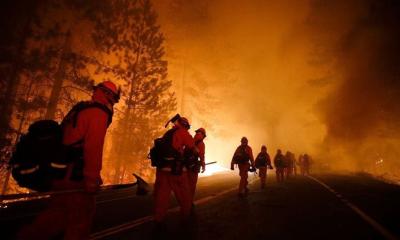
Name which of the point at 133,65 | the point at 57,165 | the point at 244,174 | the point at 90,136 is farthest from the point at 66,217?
the point at 133,65

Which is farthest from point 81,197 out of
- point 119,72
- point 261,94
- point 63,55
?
point 261,94

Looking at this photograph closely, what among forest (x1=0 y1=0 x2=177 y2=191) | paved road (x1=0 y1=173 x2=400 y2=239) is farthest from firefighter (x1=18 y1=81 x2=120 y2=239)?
forest (x1=0 y1=0 x2=177 y2=191)

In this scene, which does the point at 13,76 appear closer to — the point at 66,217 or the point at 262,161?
the point at 262,161

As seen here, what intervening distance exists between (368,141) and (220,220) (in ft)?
148

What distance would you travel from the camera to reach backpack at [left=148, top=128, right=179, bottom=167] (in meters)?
6.71

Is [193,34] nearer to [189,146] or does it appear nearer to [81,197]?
[189,146]

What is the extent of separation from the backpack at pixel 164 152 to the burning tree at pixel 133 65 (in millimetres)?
17366

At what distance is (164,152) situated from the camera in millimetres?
6816

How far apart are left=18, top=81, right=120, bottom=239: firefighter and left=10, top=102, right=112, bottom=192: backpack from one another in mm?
81

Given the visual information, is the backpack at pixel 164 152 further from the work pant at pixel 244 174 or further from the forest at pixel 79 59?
the forest at pixel 79 59

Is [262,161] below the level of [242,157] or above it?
above

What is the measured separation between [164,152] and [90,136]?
327 cm

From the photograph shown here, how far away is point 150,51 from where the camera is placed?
83.6 feet

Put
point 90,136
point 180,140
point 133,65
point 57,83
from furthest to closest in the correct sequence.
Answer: point 133,65 → point 57,83 → point 180,140 → point 90,136
